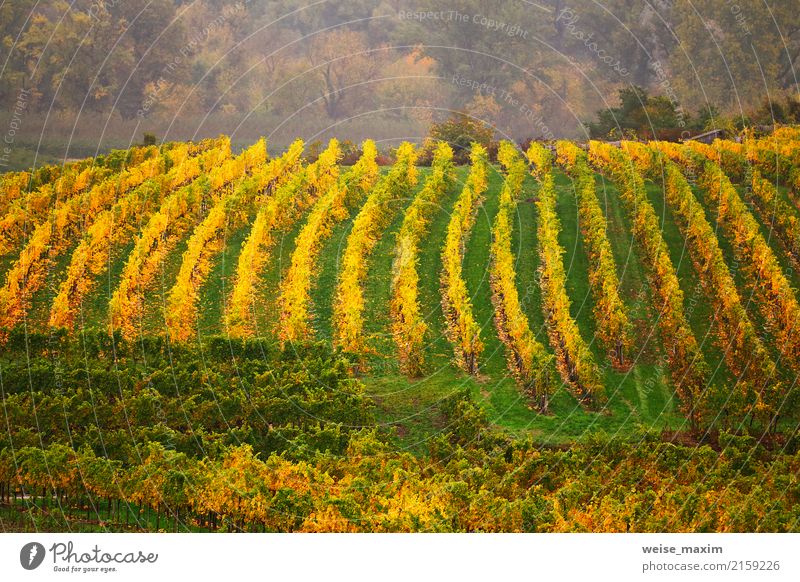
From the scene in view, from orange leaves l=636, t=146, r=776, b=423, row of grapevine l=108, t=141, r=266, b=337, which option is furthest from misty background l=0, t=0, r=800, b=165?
orange leaves l=636, t=146, r=776, b=423

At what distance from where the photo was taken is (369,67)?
123 m

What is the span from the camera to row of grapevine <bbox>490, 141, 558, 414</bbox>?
40469mm

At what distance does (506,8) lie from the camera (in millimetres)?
120500

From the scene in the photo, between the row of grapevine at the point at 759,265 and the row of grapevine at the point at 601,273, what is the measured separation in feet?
17.5

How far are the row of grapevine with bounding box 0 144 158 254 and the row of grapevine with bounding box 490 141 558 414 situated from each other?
19351 millimetres

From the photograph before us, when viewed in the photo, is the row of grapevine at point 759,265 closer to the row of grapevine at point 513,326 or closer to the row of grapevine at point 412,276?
the row of grapevine at point 513,326

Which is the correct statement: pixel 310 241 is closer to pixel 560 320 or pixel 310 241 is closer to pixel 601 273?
pixel 601 273

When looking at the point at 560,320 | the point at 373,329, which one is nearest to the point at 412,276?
the point at 373,329

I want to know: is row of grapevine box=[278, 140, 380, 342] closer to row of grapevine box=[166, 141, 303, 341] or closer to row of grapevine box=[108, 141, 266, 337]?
row of grapevine box=[166, 141, 303, 341]

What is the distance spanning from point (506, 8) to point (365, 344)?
272 feet

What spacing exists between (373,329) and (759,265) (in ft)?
52.1

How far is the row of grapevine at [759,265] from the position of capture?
42969mm

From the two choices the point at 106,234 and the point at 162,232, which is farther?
the point at 162,232
